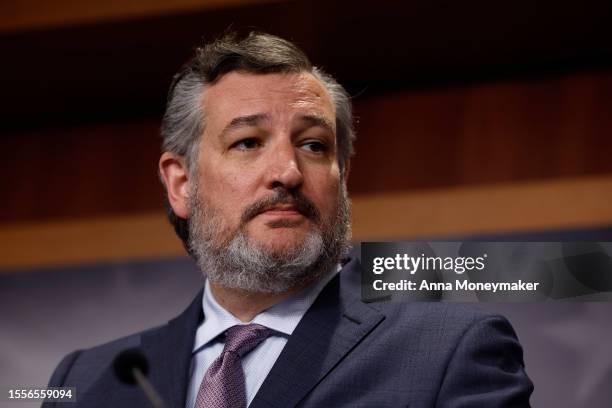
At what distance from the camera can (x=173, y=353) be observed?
150cm

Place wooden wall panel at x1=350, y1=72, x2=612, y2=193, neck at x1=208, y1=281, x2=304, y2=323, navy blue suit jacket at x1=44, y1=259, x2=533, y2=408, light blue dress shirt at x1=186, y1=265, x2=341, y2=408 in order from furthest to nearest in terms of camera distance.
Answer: wooden wall panel at x1=350, y1=72, x2=612, y2=193
neck at x1=208, y1=281, x2=304, y2=323
light blue dress shirt at x1=186, y1=265, x2=341, y2=408
navy blue suit jacket at x1=44, y1=259, x2=533, y2=408

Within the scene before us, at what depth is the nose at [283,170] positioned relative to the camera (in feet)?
4.69

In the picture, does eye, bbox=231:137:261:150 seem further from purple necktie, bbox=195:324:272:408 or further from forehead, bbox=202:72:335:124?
purple necktie, bbox=195:324:272:408

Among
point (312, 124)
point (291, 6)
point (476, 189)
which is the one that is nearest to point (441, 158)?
point (476, 189)

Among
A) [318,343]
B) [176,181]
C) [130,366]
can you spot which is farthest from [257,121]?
[130,366]

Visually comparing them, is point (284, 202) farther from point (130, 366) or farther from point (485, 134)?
point (485, 134)

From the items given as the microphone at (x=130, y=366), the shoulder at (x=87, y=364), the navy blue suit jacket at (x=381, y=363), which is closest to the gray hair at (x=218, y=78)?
the shoulder at (x=87, y=364)

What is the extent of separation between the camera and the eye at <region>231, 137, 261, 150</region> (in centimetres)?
151

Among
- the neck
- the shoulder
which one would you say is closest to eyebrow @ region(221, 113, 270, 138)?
the neck

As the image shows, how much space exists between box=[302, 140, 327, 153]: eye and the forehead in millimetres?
51

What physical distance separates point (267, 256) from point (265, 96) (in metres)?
0.27

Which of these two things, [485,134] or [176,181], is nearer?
[176,181]

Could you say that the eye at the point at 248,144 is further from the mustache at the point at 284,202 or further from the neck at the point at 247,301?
the neck at the point at 247,301

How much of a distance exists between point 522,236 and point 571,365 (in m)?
0.39
